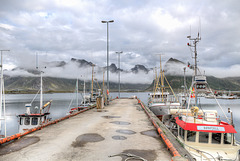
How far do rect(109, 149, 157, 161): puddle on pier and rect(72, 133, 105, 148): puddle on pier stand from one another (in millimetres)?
2351

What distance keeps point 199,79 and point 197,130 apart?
5908 mm

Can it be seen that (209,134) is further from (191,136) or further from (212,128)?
(191,136)

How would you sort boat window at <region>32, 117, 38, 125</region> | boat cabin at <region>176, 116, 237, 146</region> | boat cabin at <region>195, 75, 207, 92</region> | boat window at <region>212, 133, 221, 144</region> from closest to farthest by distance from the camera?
1. boat cabin at <region>176, 116, 237, 146</region>
2. boat window at <region>212, 133, 221, 144</region>
3. boat cabin at <region>195, 75, 207, 92</region>
4. boat window at <region>32, 117, 38, 125</region>

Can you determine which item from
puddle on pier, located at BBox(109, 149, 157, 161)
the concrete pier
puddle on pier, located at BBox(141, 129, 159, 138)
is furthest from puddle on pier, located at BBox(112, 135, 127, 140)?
puddle on pier, located at BBox(109, 149, 157, 161)

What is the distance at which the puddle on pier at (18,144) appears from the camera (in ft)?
26.9

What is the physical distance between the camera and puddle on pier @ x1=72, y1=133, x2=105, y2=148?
360 inches

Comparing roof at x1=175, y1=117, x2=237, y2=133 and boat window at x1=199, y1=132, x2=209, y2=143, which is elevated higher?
roof at x1=175, y1=117, x2=237, y2=133

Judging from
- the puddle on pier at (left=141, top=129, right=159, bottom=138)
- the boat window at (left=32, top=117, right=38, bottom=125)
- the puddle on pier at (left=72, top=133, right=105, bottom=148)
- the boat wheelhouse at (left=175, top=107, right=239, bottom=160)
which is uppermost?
the puddle on pier at (left=72, top=133, right=105, bottom=148)

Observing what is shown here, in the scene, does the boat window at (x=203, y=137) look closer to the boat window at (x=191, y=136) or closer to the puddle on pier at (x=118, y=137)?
the boat window at (x=191, y=136)

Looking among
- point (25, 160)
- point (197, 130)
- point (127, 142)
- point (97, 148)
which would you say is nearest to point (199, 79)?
point (197, 130)

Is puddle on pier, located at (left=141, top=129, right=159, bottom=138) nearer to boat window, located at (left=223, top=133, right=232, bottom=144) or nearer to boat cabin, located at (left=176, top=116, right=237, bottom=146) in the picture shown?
boat cabin, located at (left=176, top=116, right=237, bottom=146)

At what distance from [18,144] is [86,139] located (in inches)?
136

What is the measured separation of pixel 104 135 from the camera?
11062mm

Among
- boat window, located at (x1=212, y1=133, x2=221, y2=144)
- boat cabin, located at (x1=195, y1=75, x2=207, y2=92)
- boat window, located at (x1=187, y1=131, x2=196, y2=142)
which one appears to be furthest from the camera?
boat cabin, located at (x1=195, y1=75, x2=207, y2=92)
